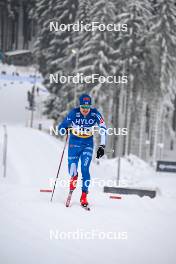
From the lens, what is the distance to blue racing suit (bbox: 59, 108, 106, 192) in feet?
22.6

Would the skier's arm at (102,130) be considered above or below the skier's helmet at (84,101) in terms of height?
below

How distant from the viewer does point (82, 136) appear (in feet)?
22.7

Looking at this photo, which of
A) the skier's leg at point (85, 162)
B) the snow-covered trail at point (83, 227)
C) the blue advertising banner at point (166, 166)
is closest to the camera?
the snow-covered trail at point (83, 227)

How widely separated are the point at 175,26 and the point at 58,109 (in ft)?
41.1

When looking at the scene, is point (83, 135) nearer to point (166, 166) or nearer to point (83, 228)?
point (83, 228)

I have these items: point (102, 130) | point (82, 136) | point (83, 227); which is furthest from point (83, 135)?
point (83, 227)

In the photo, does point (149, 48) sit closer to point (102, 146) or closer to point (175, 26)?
point (175, 26)

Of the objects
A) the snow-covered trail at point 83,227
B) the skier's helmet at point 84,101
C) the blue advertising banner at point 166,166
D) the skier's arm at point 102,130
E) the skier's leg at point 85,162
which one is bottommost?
the blue advertising banner at point 166,166

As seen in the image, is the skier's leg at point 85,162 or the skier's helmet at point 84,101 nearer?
the skier's helmet at point 84,101

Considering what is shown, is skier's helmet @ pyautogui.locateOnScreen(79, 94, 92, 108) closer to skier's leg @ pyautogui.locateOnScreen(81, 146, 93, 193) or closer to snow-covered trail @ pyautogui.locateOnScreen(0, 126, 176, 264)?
skier's leg @ pyautogui.locateOnScreen(81, 146, 93, 193)

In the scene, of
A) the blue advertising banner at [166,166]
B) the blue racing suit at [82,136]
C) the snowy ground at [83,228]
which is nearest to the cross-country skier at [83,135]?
the blue racing suit at [82,136]

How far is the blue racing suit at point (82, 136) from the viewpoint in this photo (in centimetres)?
690

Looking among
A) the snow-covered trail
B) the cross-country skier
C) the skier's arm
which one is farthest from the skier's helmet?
the snow-covered trail

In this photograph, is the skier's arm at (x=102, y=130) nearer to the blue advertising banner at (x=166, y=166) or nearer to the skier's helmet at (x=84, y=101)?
the skier's helmet at (x=84, y=101)
